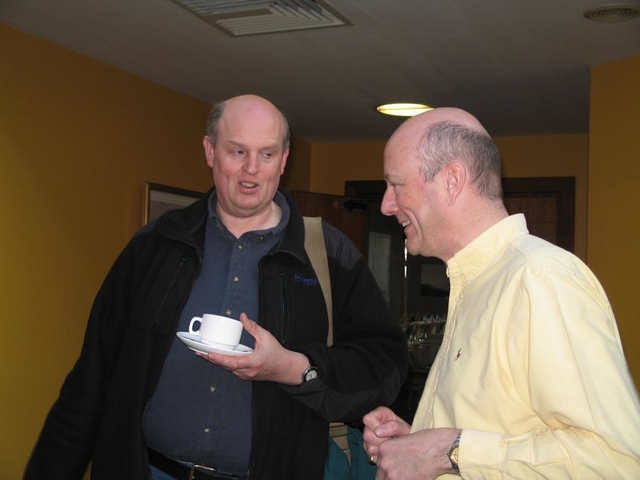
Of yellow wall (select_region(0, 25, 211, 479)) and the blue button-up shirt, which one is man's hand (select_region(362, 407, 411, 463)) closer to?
the blue button-up shirt

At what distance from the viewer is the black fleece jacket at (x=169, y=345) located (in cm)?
190

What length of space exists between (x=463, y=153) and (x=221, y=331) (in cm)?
66

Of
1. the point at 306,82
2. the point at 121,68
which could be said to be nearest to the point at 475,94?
the point at 306,82

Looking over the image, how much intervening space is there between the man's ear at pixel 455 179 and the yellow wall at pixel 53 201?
323 centimetres

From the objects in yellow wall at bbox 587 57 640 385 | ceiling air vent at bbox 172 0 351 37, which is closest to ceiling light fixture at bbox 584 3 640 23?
yellow wall at bbox 587 57 640 385

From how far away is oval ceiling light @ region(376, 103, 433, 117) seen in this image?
5711 mm

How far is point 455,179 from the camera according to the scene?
1418 mm

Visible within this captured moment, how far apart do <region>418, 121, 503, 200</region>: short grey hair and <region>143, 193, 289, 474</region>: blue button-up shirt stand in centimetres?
68

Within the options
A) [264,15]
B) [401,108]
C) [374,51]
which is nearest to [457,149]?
[264,15]

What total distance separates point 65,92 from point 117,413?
3.01m

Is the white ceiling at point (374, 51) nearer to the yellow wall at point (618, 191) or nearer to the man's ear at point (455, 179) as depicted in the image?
the yellow wall at point (618, 191)

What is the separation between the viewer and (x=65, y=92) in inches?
178

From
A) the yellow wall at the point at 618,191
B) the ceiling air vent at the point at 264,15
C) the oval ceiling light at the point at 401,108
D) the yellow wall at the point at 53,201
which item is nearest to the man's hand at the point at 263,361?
the ceiling air vent at the point at 264,15

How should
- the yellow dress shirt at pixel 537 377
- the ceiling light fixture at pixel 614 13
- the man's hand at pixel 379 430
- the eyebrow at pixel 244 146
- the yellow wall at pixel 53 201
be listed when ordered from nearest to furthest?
the yellow dress shirt at pixel 537 377, the man's hand at pixel 379 430, the eyebrow at pixel 244 146, the ceiling light fixture at pixel 614 13, the yellow wall at pixel 53 201
